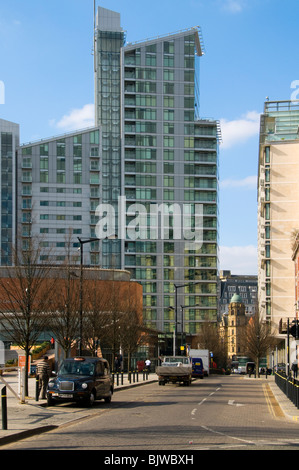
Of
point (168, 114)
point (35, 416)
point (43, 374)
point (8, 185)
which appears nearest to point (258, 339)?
point (8, 185)

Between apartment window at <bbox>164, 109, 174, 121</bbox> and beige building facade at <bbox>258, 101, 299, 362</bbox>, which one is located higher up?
apartment window at <bbox>164, 109, 174, 121</bbox>

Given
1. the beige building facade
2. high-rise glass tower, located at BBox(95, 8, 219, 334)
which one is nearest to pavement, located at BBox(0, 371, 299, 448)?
the beige building facade

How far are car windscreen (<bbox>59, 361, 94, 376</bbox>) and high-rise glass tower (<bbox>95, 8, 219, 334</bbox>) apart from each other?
90.9 meters

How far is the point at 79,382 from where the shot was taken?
80.0ft

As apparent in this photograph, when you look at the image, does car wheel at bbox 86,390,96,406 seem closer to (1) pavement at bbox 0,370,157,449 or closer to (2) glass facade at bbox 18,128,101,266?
(1) pavement at bbox 0,370,157,449

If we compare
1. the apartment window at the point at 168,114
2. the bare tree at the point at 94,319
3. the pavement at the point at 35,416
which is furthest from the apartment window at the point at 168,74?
the pavement at the point at 35,416

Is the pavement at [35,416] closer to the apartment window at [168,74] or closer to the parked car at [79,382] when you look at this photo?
the parked car at [79,382]

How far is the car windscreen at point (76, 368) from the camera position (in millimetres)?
25125

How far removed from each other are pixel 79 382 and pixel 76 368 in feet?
3.32

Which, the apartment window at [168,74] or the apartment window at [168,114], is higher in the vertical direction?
the apartment window at [168,74]

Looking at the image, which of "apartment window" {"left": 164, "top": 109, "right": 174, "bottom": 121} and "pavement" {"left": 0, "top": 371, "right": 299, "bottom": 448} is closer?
"pavement" {"left": 0, "top": 371, "right": 299, "bottom": 448}

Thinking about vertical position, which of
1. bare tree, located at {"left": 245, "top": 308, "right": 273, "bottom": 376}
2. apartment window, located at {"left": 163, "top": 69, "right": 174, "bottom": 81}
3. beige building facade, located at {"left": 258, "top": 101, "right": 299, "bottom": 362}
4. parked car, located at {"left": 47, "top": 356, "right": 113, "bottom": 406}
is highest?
apartment window, located at {"left": 163, "top": 69, "right": 174, "bottom": 81}

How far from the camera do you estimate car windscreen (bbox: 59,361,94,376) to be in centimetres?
2512

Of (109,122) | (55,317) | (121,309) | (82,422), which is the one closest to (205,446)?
(82,422)
